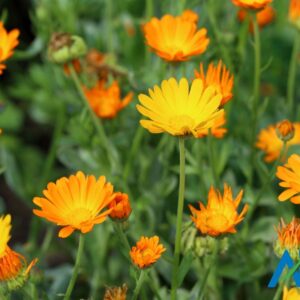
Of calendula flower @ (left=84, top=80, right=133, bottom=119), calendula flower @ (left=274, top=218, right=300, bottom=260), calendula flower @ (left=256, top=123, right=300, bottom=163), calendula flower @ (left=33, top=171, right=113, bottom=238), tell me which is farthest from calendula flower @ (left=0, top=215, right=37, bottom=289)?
calendula flower @ (left=256, top=123, right=300, bottom=163)

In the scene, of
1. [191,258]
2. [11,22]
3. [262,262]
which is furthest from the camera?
[11,22]

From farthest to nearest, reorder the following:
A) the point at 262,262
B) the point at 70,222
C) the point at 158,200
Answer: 1. the point at 158,200
2. the point at 262,262
3. the point at 70,222

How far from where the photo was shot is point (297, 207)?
64.3 inches

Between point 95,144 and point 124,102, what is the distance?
158 mm

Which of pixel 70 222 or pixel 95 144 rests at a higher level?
pixel 70 222

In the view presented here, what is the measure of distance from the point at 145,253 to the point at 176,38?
1.56ft

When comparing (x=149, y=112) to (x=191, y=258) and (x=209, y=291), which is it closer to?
(x=191, y=258)

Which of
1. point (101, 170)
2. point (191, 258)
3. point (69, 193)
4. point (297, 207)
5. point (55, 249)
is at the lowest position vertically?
point (55, 249)

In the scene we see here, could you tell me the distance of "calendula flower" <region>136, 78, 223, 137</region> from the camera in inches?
39.8

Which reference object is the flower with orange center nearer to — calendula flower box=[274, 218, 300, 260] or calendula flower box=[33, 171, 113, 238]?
calendula flower box=[33, 171, 113, 238]

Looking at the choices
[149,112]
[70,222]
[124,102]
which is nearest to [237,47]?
[124,102]

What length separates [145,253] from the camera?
0.98m

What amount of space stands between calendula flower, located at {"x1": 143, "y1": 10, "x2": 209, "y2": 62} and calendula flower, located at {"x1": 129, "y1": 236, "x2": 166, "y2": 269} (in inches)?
14.8

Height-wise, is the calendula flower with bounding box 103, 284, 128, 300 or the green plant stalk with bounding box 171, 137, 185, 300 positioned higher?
the green plant stalk with bounding box 171, 137, 185, 300
